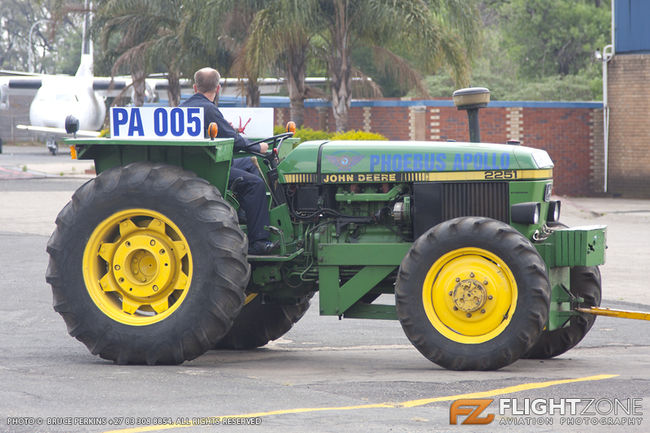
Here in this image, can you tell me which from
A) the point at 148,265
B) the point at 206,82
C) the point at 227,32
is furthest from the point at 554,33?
the point at 148,265

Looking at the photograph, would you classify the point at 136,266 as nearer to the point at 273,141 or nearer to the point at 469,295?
the point at 273,141

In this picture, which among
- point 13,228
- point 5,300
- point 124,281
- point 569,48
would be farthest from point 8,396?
point 569,48

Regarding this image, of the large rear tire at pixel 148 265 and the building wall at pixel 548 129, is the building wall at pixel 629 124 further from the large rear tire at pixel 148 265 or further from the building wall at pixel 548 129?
the large rear tire at pixel 148 265

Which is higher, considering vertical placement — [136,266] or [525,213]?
[525,213]

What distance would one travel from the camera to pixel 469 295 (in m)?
7.41

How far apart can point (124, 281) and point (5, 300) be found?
449 centimetres

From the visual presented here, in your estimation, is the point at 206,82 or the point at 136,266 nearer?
the point at 136,266

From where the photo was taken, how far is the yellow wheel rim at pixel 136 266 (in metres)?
7.75

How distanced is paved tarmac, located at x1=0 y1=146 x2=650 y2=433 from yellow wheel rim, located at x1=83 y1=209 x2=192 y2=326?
1.55 feet

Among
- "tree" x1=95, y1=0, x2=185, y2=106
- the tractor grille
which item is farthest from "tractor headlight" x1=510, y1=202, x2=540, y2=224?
"tree" x1=95, y1=0, x2=185, y2=106

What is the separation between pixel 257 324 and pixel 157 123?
217cm

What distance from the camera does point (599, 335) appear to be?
10.1 metres

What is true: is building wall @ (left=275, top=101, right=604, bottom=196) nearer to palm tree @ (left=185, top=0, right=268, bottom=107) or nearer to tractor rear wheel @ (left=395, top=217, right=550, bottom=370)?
palm tree @ (left=185, top=0, right=268, bottom=107)

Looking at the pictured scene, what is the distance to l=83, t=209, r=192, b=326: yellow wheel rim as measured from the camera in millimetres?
7750
